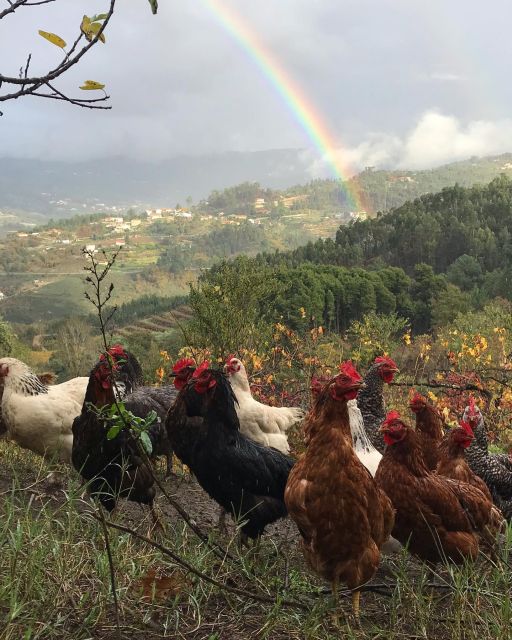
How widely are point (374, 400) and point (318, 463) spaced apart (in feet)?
8.14

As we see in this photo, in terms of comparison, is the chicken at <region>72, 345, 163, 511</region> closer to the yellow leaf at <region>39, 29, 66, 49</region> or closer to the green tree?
the yellow leaf at <region>39, 29, 66, 49</region>

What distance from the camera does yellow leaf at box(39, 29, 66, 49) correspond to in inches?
62.7

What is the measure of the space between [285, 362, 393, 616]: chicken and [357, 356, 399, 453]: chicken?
80.3 inches

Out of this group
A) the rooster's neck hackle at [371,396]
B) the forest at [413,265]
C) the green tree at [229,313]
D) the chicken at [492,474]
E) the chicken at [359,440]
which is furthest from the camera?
the forest at [413,265]

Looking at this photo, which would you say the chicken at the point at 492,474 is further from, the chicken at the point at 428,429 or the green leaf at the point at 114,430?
the green leaf at the point at 114,430

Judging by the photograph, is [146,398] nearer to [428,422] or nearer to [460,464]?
[428,422]

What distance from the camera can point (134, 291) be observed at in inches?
4857

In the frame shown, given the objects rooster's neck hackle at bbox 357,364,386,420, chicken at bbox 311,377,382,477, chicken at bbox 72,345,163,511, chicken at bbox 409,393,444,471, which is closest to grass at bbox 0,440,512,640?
chicken at bbox 72,345,163,511

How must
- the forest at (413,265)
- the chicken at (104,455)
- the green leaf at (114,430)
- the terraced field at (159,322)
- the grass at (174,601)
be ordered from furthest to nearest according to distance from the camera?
the terraced field at (159,322)
the forest at (413,265)
the chicken at (104,455)
the grass at (174,601)
the green leaf at (114,430)

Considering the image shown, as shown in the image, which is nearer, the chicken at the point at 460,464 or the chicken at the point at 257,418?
the chicken at the point at 460,464

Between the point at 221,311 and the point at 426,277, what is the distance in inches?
1809

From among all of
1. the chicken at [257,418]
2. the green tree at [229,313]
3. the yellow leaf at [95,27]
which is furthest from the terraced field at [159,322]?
the yellow leaf at [95,27]

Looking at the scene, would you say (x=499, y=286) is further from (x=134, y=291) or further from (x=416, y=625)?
(x=134, y=291)

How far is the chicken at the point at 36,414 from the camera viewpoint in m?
5.24
